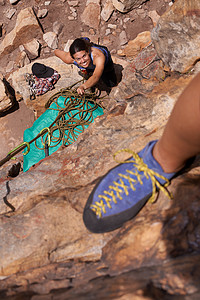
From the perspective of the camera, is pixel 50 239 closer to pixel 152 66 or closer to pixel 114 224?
pixel 114 224

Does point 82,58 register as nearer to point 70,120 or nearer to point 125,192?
point 70,120

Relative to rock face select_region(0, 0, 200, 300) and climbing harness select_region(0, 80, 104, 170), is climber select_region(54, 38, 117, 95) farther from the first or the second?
rock face select_region(0, 0, 200, 300)

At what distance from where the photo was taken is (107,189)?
175cm

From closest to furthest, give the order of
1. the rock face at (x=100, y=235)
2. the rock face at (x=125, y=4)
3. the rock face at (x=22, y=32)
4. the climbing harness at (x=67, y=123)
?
1. the rock face at (x=100, y=235)
2. the climbing harness at (x=67, y=123)
3. the rock face at (x=125, y=4)
4. the rock face at (x=22, y=32)

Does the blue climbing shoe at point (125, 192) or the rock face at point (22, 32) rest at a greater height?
the rock face at point (22, 32)

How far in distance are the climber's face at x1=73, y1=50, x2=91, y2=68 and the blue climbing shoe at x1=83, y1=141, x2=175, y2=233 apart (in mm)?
2202

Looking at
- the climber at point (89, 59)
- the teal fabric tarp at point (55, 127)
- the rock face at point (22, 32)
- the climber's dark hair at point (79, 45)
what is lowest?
the teal fabric tarp at point (55, 127)

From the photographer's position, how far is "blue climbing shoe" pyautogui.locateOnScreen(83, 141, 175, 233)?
1.65 metres

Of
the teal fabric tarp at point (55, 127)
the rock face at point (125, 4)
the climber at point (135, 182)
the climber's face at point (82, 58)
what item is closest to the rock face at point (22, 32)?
the rock face at point (125, 4)

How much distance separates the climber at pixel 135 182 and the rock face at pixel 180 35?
1289 millimetres

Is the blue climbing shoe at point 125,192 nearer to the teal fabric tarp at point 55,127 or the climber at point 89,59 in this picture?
the teal fabric tarp at point 55,127

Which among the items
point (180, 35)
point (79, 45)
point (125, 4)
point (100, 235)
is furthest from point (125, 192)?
point (125, 4)

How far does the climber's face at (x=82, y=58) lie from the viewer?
11.2ft

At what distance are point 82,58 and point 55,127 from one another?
41.5 inches
